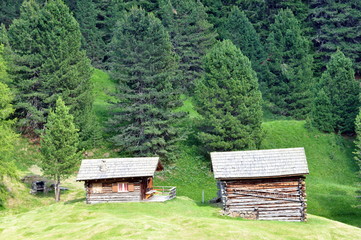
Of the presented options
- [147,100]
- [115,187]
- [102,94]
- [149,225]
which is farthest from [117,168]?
[102,94]

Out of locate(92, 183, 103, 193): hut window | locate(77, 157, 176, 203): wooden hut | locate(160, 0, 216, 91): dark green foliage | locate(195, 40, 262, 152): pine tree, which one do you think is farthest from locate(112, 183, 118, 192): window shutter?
locate(160, 0, 216, 91): dark green foliage

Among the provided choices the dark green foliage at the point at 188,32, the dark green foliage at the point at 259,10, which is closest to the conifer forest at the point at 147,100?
the dark green foliage at the point at 188,32

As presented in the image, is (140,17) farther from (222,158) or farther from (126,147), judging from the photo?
(222,158)

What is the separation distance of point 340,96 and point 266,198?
2925 cm

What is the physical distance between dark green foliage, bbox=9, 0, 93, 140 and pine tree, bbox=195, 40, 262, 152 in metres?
15.2

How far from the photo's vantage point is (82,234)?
25.6 metres

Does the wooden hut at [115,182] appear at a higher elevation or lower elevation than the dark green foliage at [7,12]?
lower

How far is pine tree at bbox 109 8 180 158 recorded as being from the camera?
50.6 m

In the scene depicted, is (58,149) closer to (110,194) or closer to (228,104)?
(110,194)

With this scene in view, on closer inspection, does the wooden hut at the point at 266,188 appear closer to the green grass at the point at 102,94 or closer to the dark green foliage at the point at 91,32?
the green grass at the point at 102,94

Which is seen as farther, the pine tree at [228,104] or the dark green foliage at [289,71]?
the dark green foliage at [289,71]

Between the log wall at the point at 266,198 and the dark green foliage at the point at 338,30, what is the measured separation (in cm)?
5429

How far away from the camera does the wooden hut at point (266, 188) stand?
32500 mm

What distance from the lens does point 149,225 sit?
26828mm
